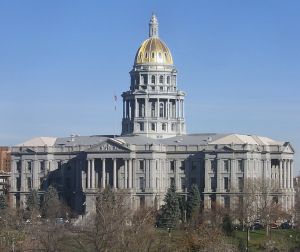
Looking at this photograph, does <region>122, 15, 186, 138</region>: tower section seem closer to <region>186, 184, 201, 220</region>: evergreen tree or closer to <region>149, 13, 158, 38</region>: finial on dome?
<region>149, 13, 158, 38</region>: finial on dome

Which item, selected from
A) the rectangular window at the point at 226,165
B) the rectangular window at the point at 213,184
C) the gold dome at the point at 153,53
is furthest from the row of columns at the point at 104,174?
the gold dome at the point at 153,53

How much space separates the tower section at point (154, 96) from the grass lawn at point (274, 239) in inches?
1717

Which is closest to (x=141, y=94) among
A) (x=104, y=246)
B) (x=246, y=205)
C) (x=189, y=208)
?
(x=189, y=208)

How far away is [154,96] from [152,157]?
52.4 feet

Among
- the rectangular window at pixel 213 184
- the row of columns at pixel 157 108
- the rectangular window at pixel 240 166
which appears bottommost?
the rectangular window at pixel 213 184

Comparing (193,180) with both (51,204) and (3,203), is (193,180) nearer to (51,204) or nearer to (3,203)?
(51,204)

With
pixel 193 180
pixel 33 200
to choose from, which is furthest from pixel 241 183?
pixel 33 200

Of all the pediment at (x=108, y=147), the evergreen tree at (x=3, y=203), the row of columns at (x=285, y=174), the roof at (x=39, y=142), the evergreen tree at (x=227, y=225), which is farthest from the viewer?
the roof at (x=39, y=142)

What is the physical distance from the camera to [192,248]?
353 ft

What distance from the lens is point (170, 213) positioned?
145 meters

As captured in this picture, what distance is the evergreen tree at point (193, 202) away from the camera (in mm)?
153375

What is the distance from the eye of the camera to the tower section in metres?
180

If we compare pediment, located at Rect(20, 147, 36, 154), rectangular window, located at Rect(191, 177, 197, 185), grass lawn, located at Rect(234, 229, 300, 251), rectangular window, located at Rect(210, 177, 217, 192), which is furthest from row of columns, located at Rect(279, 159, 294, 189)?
pediment, located at Rect(20, 147, 36, 154)

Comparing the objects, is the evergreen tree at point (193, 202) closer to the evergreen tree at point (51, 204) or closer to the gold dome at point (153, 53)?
the evergreen tree at point (51, 204)
